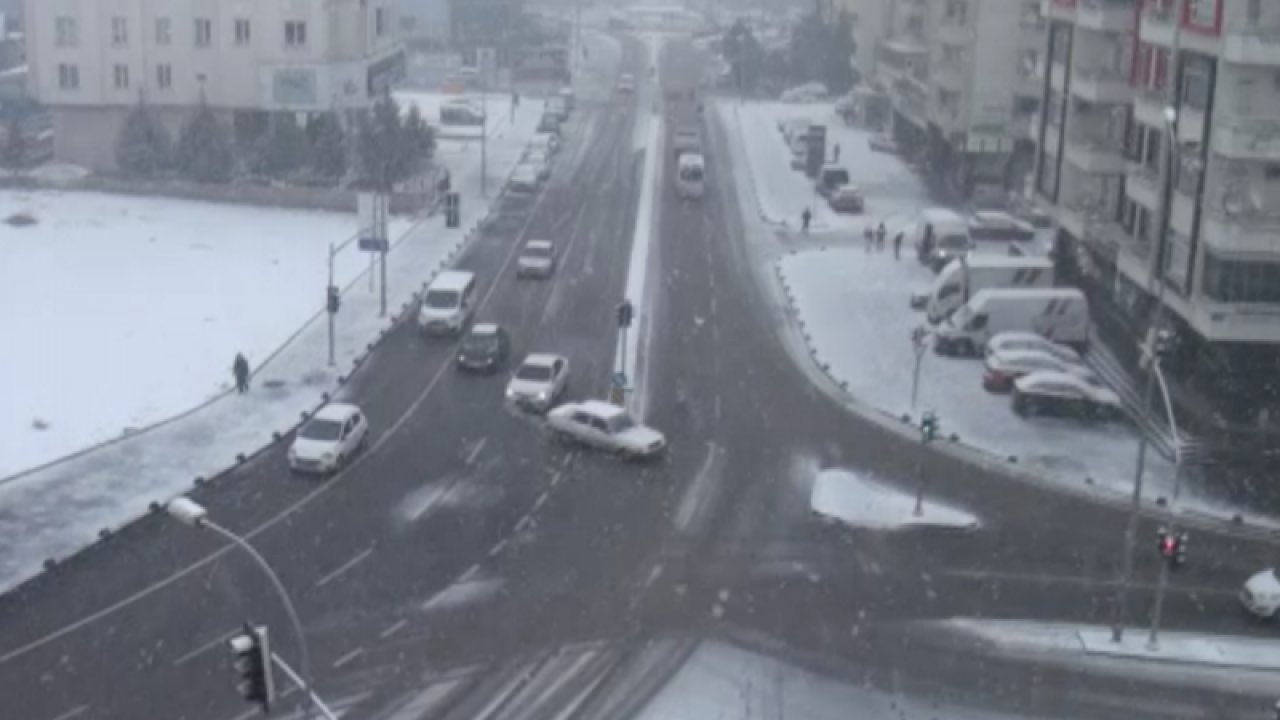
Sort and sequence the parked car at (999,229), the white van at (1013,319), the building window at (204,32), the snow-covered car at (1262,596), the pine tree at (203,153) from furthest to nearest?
the building window at (204,32) < the pine tree at (203,153) < the parked car at (999,229) < the white van at (1013,319) < the snow-covered car at (1262,596)

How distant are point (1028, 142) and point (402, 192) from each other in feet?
72.5

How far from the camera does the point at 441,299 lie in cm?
4097

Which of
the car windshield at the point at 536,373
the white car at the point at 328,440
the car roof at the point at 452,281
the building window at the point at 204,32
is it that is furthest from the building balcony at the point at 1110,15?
the building window at the point at 204,32

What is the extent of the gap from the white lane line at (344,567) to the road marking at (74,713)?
15.3 ft

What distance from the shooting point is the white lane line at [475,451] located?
102 feet

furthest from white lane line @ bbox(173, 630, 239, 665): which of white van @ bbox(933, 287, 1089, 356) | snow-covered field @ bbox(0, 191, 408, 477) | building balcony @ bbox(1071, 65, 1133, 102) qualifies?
building balcony @ bbox(1071, 65, 1133, 102)

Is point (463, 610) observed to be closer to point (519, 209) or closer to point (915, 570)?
point (915, 570)

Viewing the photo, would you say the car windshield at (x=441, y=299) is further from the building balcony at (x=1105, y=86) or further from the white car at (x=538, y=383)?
the building balcony at (x=1105, y=86)

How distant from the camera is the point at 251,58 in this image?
62.9m

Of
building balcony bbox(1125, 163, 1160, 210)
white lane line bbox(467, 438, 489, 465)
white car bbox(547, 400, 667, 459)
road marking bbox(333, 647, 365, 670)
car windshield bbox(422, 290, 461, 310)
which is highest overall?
building balcony bbox(1125, 163, 1160, 210)

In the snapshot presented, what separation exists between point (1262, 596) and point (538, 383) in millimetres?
15361

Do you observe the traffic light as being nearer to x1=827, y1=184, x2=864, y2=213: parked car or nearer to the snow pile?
the snow pile

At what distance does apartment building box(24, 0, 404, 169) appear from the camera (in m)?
62.7

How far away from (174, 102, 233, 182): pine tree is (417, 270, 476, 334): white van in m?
21.6
